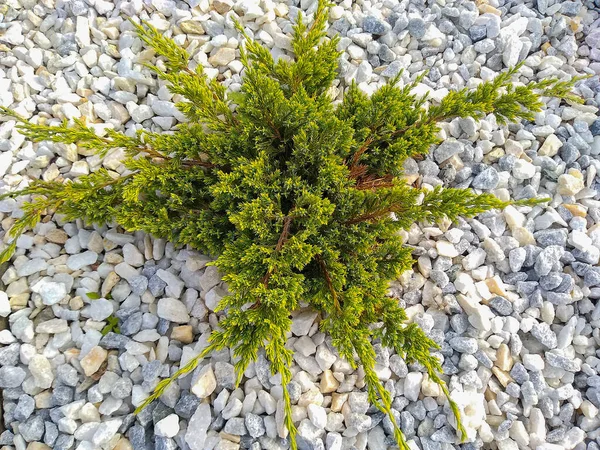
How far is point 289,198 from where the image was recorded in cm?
257

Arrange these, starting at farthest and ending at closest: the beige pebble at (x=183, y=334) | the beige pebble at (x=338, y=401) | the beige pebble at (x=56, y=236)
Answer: the beige pebble at (x=56, y=236) < the beige pebble at (x=183, y=334) < the beige pebble at (x=338, y=401)

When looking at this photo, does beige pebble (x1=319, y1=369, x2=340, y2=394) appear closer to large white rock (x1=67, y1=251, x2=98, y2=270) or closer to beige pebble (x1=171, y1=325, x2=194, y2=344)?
beige pebble (x1=171, y1=325, x2=194, y2=344)

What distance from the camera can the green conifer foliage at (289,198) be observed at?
2229mm

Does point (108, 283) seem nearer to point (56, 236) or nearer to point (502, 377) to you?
point (56, 236)

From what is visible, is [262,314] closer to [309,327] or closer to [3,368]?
[309,327]

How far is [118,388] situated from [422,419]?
5.24ft

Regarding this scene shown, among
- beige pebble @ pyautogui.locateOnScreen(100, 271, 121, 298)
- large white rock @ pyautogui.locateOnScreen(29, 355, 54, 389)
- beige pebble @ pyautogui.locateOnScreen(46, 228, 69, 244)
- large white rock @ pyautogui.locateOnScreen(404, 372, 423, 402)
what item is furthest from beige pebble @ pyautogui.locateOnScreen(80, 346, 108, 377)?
large white rock @ pyautogui.locateOnScreen(404, 372, 423, 402)

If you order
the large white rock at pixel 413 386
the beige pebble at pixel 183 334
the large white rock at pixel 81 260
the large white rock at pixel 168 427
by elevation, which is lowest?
the large white rock at pixel 168 427

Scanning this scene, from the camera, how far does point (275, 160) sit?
2590 millimetres

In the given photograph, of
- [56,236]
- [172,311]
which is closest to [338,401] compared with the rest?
[172,311]

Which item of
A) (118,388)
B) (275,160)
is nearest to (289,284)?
(275,160)

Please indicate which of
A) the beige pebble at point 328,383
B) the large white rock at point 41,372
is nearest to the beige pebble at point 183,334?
the large white rock at point 41,372

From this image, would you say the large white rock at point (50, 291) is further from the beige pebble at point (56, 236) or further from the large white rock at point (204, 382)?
the large white rock at point (204, 382)

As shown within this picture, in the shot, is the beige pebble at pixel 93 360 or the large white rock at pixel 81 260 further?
the large white rock at pixel 81 260
